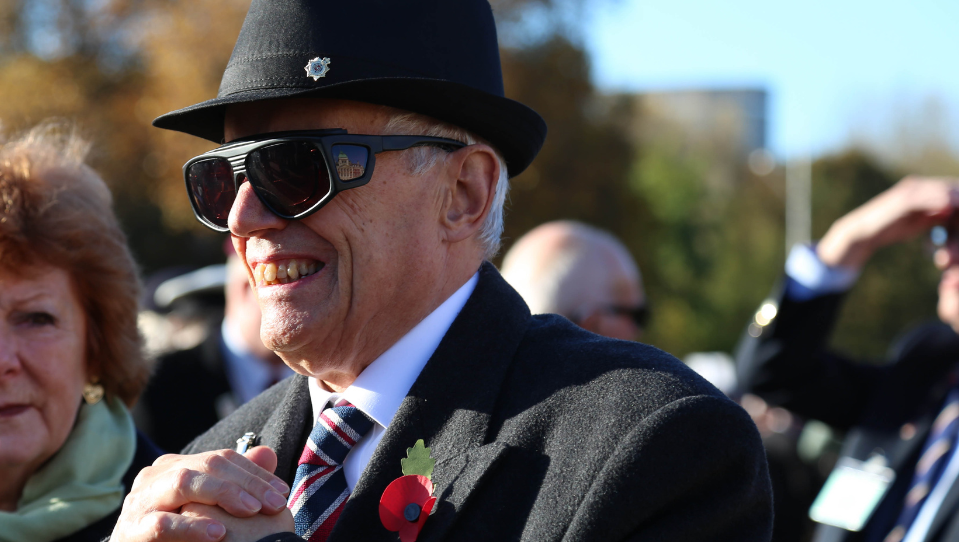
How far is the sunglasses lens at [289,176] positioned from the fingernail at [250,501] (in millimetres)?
661

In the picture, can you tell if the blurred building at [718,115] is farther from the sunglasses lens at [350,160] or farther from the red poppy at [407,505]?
the red poppy at [407,505]

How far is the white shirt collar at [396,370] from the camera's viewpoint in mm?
2164

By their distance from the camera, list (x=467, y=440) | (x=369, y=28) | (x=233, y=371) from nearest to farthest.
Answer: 1. (x=467, y=440)
2. (x=369, y=28)
3. (x=233, y=371)

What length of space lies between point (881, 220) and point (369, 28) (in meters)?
3.34

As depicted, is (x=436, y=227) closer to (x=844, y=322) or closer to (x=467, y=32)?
(x=467, y=32)

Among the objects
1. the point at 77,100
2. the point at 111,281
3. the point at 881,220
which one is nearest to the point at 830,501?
the point at 881,220

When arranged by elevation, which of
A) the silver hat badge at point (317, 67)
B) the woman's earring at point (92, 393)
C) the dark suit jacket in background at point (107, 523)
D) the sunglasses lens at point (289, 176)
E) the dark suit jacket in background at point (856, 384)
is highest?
the silver hat badge at point (317, 67)

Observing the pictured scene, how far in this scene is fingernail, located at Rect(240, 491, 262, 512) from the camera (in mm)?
1764

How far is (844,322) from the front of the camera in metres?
25.1

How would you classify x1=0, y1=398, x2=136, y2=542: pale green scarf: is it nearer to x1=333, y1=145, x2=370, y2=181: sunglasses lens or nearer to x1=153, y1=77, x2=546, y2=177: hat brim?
x1=153, y1=77, x2=546, y2=177: hat brim

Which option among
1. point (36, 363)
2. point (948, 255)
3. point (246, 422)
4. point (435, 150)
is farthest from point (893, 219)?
point (36, 363)

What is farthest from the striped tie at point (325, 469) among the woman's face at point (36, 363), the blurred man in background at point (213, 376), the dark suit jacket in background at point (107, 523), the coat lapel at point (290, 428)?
the blurred man in background at point (213, 376)

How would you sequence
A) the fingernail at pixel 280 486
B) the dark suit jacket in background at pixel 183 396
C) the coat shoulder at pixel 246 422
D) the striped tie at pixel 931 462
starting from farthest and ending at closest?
1. the dark suit jacket in background at pixel 183 396
2. the striped tie at pixel 931 462
3. the coat shoulder at pixel 246 422
4. the fingernail at pixel 280 486

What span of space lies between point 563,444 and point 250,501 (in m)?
0.64
